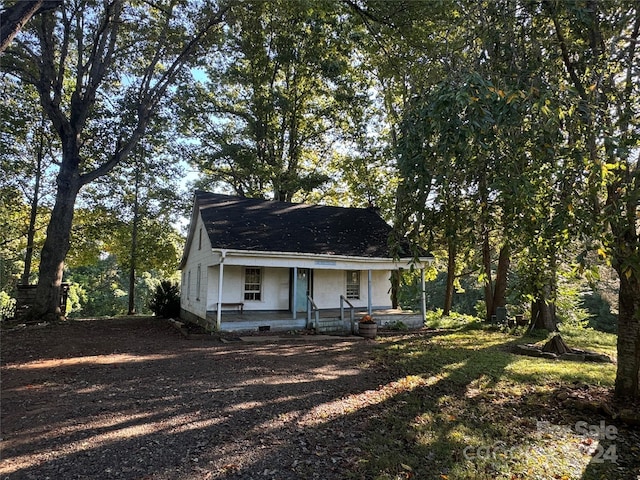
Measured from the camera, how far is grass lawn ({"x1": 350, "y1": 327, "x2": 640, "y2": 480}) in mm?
3916

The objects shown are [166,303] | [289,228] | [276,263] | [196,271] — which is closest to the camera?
[276,263]

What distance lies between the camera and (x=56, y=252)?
14336mm

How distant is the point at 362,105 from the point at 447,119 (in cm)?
1903

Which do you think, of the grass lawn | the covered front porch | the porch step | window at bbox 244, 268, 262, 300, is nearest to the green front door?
the covered front porch

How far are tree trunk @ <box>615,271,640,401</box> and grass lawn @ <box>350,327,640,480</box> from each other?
48 cm

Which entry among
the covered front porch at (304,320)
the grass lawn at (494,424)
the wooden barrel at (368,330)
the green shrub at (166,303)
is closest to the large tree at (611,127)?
the grass lawn at (494,424)

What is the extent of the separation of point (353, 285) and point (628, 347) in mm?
11645

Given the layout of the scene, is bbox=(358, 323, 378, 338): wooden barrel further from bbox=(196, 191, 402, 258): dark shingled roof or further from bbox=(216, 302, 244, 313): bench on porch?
bbox=(216, 302, 244, 313): bench on porch

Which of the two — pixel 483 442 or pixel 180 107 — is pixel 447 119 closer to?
pixel 483 442

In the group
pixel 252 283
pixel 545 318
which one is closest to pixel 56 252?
pixel 252 283

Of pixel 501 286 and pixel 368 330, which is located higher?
pixel 501 286

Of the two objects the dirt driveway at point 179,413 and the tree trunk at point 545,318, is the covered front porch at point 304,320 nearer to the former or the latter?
the dirt driveway at point 179,413

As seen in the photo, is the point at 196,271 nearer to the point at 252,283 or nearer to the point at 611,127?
the point at 252,283

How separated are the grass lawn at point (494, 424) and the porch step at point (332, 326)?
450 centimetres
